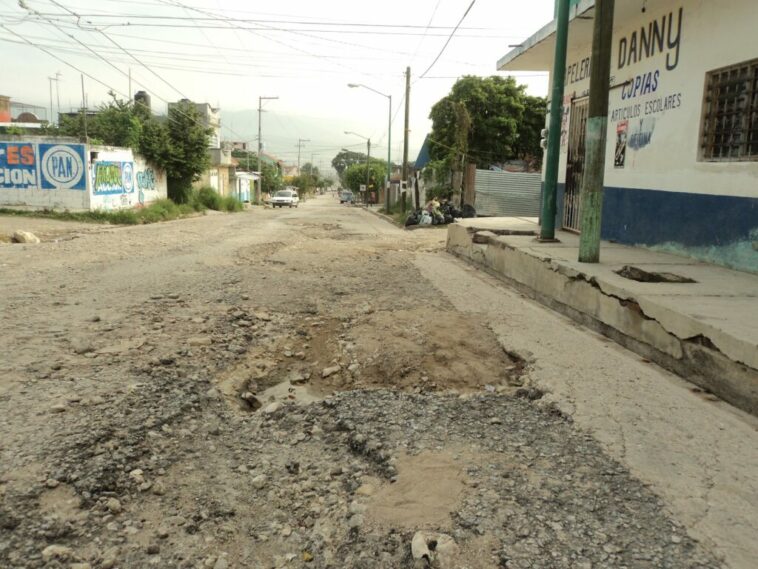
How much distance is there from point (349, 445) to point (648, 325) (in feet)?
9.57

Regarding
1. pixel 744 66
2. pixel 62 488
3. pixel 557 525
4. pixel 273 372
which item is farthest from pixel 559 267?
pixel 62 488

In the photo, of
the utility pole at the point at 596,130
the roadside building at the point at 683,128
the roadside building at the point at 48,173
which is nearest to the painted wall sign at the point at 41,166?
the roadside building at the point at 48,173

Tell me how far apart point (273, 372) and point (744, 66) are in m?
6.13

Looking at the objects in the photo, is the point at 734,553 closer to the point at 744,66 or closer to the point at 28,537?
the point at 28,537

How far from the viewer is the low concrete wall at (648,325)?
3916 mm

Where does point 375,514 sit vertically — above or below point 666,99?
below

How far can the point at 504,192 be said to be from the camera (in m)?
22.2

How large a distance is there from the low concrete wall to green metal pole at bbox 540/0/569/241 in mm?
996

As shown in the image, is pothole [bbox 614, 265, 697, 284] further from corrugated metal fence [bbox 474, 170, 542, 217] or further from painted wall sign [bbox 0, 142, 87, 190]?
painted wall sign [bbox 0, 142, 87, 190]

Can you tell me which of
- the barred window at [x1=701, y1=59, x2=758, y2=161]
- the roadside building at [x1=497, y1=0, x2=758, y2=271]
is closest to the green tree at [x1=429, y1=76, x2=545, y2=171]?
the roadside building at [x1=497, y1=0, x2=758, y2=271]

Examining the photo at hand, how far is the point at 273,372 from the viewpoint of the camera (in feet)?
15.3

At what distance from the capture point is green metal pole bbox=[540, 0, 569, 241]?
8.66 m

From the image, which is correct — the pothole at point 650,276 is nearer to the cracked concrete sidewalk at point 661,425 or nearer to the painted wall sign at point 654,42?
the cracked concrete sidewalk at point 661,425

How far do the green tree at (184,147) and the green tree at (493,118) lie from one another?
11.5 meters
